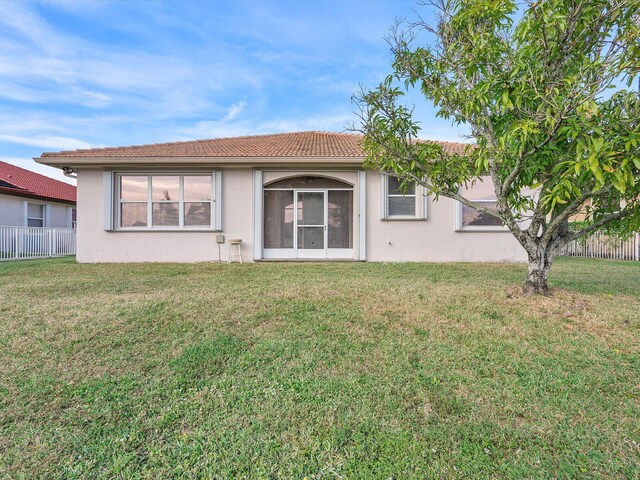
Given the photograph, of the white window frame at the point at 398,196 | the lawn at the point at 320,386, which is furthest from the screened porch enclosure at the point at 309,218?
the lawn at the point at 320,386

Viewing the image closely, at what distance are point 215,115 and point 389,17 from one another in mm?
12767

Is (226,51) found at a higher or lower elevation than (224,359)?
higher

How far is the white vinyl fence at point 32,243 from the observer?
11.8 meters

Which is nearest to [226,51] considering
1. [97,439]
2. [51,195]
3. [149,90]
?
[149,90]

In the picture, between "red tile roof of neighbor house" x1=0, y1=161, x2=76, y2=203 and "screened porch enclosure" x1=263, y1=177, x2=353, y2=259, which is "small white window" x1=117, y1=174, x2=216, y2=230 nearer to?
"screened porch enclosure" x1=263, y1=177, x2=353, y2=259

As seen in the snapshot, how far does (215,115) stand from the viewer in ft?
50.9

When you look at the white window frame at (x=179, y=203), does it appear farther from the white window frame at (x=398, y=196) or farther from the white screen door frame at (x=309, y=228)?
the white window frame at (x=398, y=196)

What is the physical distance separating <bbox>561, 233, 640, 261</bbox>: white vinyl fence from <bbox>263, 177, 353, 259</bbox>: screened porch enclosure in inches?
349

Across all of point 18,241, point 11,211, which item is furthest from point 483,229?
point 11,211

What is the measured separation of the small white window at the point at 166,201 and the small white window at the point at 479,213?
7.74m

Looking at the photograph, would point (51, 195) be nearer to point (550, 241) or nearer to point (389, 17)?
point (389, 17)

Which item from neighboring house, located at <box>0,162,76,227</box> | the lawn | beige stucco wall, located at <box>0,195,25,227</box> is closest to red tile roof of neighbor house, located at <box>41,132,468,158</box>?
the lawn

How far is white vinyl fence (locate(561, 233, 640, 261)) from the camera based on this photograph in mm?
11445

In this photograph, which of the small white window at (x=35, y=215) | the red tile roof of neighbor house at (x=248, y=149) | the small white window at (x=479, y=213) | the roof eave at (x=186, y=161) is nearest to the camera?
the roof eave at (x=186, y=161)
